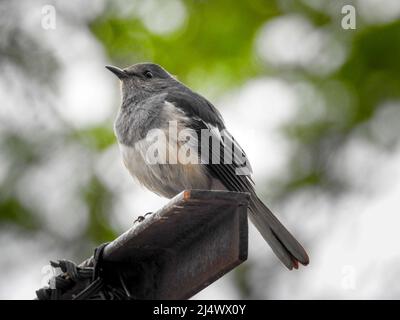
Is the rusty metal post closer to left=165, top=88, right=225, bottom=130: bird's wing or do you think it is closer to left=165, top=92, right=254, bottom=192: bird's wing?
left=165, top=92, right=254, bottom=192: bird's wing

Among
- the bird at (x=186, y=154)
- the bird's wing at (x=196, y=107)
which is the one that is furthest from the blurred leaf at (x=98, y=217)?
the bird's wing at (x=196, y=107)

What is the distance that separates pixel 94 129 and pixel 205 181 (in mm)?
2803

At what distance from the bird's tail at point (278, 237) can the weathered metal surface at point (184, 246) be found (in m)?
1.39

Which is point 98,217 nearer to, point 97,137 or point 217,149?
point 97,137

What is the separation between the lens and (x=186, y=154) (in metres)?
6.28

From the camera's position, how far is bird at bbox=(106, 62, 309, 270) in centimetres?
618

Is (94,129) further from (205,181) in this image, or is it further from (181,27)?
(205,181)

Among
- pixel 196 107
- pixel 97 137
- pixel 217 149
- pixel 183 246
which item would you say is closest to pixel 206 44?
pixel 97 137

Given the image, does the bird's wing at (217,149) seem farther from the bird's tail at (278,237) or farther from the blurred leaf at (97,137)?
the blurred leaf at (97,137)

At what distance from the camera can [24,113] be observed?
9.02m

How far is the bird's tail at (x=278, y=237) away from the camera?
5754 mm

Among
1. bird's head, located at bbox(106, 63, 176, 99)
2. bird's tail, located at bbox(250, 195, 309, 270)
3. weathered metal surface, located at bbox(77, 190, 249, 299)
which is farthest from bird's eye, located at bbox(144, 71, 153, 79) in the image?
weathered metal surface, located at bbox(77, 190, 249, 299)

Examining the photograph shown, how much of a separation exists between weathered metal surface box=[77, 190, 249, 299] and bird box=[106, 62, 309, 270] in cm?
145

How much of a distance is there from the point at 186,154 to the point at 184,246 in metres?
1.88
